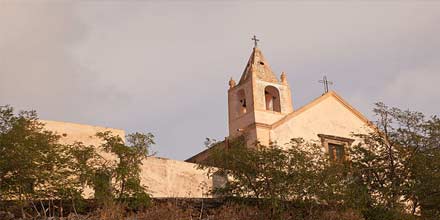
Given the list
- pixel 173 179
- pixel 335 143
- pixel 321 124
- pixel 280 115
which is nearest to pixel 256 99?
pixel 280 115

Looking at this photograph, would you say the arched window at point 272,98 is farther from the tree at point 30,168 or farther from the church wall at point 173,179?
the tree at point 30,168

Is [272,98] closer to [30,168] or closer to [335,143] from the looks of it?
[335,143]

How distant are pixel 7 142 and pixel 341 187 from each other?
10.3 metres

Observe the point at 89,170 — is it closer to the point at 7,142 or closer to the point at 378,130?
the point at 7,142

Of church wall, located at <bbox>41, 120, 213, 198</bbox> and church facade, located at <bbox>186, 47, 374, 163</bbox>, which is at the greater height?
church facade, located at <bbox>186, 47, 374, 163</bbox>

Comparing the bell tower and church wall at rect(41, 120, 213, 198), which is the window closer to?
the bell tower

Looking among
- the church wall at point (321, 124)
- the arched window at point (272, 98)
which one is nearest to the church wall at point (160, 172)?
the church wall at point (321, 124)

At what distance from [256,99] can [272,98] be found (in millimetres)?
2070

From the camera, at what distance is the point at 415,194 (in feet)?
70.5

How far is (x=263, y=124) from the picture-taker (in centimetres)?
2848

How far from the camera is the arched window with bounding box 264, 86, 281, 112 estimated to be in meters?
31.5

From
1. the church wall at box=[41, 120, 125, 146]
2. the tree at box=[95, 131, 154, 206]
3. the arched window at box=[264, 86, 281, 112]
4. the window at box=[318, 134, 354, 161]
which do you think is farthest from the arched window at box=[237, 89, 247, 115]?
the tree at box=[95, 131, 154, 206]

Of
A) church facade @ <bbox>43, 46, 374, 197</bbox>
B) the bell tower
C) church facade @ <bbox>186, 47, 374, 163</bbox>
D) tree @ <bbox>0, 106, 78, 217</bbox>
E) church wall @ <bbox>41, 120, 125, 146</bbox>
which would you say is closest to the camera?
tree @ <bbox>0, 106, 78, 217</bbox>

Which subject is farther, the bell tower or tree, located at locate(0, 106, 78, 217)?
the bell tower
